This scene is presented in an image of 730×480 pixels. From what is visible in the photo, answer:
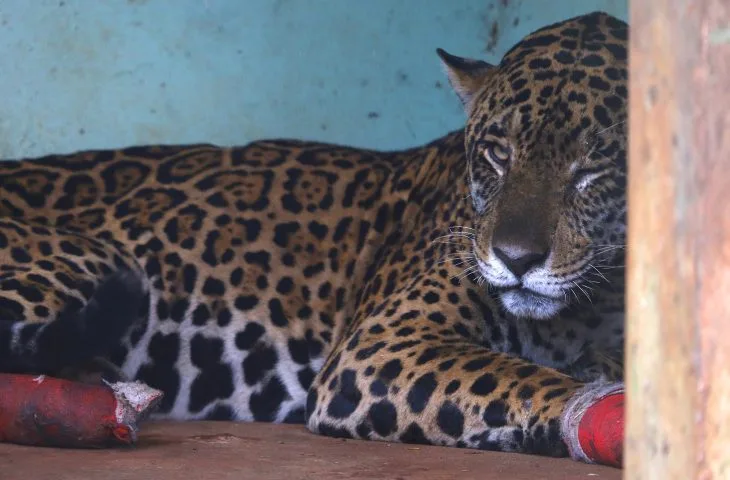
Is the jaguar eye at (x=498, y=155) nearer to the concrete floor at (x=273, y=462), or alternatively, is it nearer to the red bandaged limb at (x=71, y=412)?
the concrete floor at (x=273, y=462)

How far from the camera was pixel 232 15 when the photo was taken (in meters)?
6.01

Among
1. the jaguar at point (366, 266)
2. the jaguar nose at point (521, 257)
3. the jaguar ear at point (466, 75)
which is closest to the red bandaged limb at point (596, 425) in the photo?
the jaguar at point (366, 266)

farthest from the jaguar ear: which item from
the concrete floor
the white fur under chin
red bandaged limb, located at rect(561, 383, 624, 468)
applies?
red bandaged limb, located at rect(561, 383, 624, 468)

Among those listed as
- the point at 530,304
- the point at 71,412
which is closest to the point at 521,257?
the point at 530,304

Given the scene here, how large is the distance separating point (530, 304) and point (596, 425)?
0.90 metres

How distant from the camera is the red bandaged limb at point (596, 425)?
3.42 metres

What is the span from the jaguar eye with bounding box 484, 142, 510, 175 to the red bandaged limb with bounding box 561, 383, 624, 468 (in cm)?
108

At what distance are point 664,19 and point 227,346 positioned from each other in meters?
3.60

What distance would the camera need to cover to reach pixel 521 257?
4.21 metres

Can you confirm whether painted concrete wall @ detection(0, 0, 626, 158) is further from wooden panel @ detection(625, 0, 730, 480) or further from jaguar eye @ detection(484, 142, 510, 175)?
wooden panel @ detection(625, 0, 730, 480)

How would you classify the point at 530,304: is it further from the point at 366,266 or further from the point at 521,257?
the point at 366,266

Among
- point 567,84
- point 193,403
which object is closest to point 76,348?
point 193,403

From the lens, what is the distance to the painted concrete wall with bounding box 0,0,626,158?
5859mm

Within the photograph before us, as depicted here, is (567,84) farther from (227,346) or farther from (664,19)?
(664,19)
